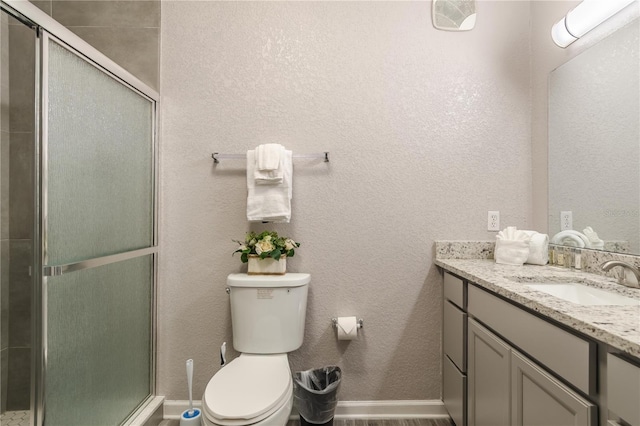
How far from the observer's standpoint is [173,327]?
1869 mm

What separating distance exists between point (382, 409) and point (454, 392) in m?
0.41

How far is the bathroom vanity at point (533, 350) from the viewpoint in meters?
0.75

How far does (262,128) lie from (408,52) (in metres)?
0.89

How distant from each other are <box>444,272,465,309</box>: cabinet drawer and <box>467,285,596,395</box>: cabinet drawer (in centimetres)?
19

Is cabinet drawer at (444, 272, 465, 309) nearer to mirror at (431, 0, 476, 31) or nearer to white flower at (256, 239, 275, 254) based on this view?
white flower at (256, 239, 275, 254)

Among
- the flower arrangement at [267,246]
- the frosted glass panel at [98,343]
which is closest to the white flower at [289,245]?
the flower arrangement at [267,246]

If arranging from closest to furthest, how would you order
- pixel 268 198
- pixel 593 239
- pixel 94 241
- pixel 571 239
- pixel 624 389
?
pixel 624 389 < pixel 94 241 < pixel 593 239 < pixel 571 239 < pixel 268 198

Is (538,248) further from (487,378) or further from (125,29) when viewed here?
(125,29)

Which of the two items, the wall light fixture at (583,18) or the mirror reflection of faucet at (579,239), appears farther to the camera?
the mirror reflection of faucet at (579,239)

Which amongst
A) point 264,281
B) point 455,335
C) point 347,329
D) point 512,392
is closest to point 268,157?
point 264,281

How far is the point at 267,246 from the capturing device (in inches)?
67.1

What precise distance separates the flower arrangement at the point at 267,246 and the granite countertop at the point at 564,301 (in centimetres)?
79

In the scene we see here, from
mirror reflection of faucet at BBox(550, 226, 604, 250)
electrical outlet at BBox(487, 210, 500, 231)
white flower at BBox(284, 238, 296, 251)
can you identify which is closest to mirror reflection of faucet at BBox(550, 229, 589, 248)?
mirror reflection of faucet at BBox(550, 226, 604, 250)

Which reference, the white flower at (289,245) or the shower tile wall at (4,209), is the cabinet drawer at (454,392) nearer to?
the white flower at (289,245)
